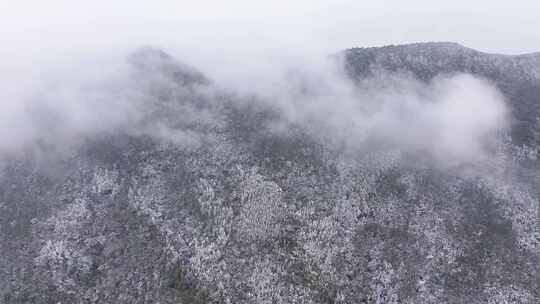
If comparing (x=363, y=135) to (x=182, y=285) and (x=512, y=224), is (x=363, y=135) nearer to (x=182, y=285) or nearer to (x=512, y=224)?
(x=512, y=224)

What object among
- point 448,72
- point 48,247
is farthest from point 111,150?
point 448,72

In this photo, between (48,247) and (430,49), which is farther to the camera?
(430,49)

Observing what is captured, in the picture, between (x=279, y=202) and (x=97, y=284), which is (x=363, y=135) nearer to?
(x=279, y=202)

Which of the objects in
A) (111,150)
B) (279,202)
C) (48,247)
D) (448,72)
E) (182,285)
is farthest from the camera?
(448,72)

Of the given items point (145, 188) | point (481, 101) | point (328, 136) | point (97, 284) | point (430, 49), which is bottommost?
point (97, 284)

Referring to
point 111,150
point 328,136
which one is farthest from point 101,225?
point 328,136

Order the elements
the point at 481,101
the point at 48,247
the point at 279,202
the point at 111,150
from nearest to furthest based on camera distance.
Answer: the point at 48,247 < the point at 279,202 < the point at 111,150 < the point at 481,101

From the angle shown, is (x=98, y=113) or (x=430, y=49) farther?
(x=430, y=49)

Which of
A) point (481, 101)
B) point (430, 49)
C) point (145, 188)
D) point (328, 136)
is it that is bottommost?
point (145, 188)

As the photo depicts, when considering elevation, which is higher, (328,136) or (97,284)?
(328,136)
